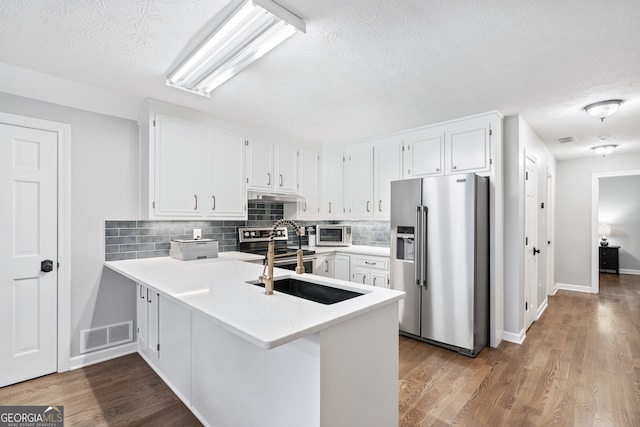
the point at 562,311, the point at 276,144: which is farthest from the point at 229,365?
the point at 562,311

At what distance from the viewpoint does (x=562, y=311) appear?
14.6ft

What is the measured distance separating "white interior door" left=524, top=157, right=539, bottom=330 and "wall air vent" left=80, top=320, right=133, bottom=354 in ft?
13.8

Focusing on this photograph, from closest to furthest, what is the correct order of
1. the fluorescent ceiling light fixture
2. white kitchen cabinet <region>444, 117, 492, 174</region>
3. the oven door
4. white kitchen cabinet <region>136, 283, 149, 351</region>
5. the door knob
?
the fluorescent ceiling light fixture → the door knob → white kitchen cabinet <region>136, 283, 149, 351</region> → white kitchen cabinet <region>444, 117, 492, 174</region> → the oven door

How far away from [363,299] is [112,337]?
8.77 ft

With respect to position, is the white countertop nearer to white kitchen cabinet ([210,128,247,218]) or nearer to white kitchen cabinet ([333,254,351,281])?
white kitchen cabinet ([210,128,247,218])

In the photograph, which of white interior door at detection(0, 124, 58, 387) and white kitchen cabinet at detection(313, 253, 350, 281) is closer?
white interior door at detection(0, 124, 58, 387)

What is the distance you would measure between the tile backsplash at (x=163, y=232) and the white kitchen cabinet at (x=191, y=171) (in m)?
0.28

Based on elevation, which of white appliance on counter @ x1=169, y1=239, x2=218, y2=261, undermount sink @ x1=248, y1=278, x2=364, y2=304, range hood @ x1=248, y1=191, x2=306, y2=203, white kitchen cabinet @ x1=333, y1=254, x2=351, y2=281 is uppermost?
range hood @ x1=248, y1=191, x2=306, y2=203

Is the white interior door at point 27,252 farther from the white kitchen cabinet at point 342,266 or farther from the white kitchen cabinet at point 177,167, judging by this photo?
the white kitchen cabinet at point 342,266

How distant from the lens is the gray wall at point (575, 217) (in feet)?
18.0

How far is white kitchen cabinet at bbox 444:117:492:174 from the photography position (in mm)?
3219

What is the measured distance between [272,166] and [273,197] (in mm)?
396

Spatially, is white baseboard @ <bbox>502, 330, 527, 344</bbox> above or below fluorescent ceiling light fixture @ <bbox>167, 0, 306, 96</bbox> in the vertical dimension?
below

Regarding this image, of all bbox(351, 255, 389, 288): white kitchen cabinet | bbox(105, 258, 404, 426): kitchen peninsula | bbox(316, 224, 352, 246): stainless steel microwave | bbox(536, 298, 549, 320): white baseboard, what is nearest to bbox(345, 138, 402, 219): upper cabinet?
bbox(316, 224, 352, 246): stainless steel microwave
